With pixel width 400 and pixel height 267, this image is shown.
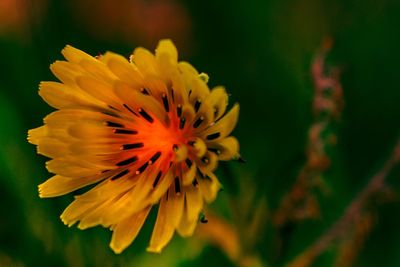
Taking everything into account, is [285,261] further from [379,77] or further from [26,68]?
[26,68]

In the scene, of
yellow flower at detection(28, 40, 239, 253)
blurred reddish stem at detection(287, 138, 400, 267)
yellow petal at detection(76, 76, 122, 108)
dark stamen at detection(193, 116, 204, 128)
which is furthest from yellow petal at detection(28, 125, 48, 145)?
blurred reddish stem at detection(287, 138, 400, 267)

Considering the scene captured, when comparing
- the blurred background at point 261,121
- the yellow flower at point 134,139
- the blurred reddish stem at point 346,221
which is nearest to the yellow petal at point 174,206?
the yellow flower at point 134,139

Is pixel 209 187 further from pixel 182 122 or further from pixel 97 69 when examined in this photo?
pixel 97 69

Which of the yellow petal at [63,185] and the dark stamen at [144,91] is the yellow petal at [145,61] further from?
the yellow petal at [63,185]

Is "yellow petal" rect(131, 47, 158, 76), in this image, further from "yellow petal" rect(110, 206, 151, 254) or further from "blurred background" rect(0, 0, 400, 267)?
"blurred background" rect(0, 0, 400, 267)

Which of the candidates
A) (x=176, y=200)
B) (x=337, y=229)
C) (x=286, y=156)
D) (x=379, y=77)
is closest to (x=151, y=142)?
(x=176, y=200)

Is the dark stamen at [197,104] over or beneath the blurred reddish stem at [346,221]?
over
